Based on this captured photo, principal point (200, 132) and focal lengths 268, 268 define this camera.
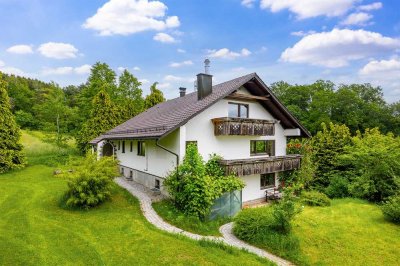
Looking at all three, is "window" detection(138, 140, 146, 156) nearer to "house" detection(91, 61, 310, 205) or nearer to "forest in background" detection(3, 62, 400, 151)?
"house" detection(91, 61, 310, 205)

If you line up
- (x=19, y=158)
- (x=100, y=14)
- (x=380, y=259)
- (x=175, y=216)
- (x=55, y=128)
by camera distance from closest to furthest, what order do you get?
(x=380, y=259) → (x=175, y=216) → (x=100, y=14) → (x=19, y=158) → (x=55, y=128)

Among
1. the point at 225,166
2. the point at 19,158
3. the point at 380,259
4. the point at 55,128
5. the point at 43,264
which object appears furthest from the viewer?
the point at 55,128

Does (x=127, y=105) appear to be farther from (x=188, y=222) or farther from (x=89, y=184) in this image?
(x=188, y=222)

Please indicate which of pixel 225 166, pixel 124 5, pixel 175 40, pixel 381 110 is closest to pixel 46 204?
pixel 225 166

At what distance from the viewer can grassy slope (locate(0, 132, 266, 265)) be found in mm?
8211

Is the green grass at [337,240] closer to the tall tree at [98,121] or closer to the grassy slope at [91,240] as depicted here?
the grassy slope at [91,240]

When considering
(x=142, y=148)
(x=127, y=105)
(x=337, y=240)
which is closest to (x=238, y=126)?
(x=142, y=148)

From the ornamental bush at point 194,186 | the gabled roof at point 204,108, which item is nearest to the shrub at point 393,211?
the gabled roof at point 204,108

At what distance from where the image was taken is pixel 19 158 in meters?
22.3

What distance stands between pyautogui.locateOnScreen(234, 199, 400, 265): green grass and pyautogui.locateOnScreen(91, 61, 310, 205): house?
393 centimetres

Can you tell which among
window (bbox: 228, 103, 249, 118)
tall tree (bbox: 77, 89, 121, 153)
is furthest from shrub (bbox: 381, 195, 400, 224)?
tall tree (bbox: 77, 89, 121, 153)

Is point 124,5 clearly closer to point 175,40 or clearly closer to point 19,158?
point 175,40

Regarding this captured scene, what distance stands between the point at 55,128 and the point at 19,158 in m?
8.78

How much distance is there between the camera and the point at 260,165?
16406mm
